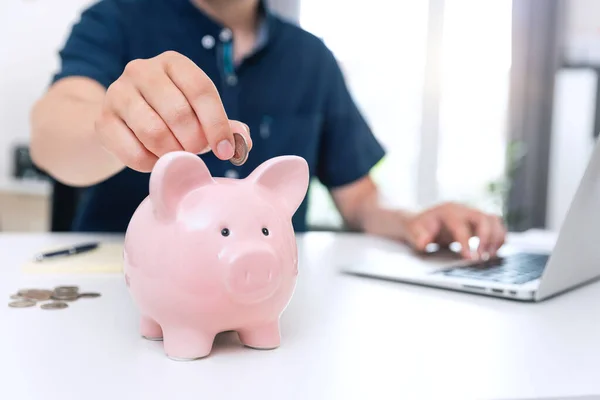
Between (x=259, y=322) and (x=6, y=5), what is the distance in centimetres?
240

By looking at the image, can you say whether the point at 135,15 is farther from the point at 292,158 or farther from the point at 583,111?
the point at 583,111

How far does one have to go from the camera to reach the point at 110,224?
1.07m

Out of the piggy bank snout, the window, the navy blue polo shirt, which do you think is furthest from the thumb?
the window

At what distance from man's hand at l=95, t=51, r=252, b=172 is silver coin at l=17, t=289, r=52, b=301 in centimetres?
17

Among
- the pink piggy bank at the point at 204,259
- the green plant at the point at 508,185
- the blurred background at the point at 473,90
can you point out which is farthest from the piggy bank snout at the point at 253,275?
the green plant at the point at 508,185

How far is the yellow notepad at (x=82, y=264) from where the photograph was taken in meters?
0.64

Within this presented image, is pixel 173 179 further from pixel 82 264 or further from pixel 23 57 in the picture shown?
pixel 23 57

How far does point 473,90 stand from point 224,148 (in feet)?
7.78

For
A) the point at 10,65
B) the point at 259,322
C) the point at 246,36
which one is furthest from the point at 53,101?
the point at 10,65

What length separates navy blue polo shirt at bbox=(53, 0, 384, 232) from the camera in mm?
1021

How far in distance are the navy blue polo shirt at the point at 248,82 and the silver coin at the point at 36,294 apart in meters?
0.40

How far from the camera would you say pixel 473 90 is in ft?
8.52

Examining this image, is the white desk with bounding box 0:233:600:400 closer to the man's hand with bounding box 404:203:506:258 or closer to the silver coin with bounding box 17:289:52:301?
the silver coin with bounding box 17:289:52:301

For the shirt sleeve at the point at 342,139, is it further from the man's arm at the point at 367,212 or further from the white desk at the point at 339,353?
the white desk at the point at 339,353
